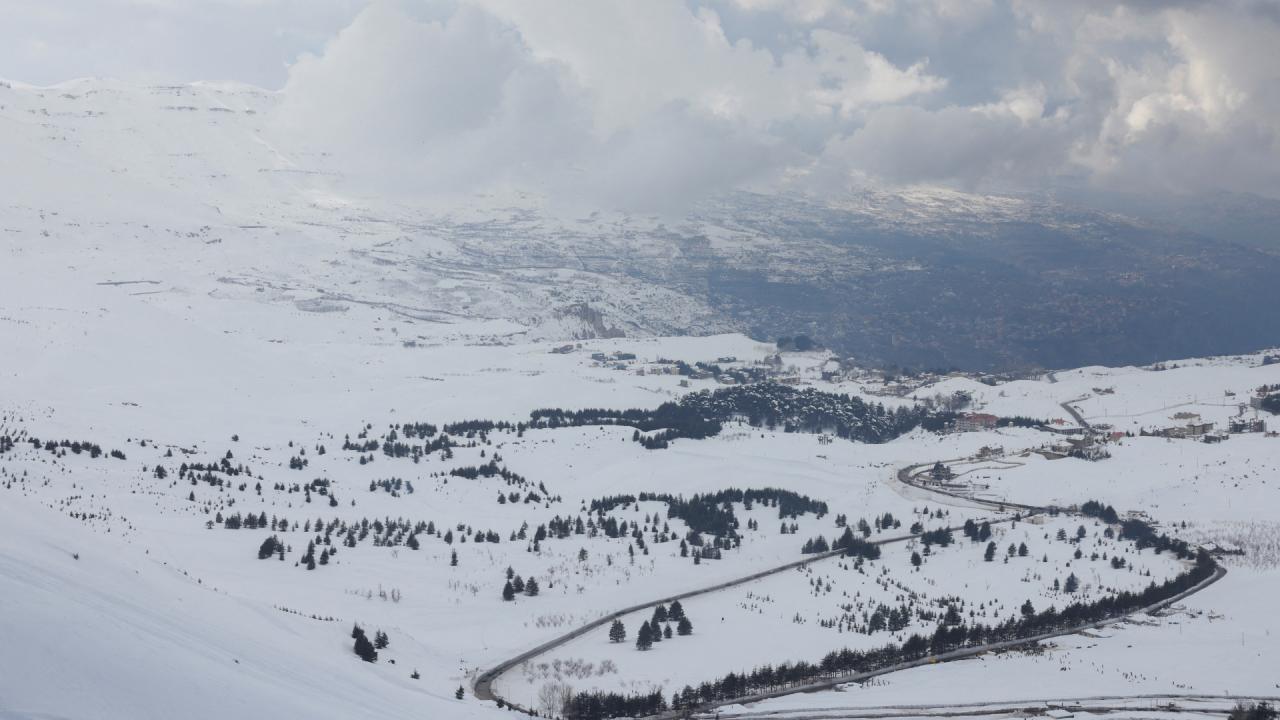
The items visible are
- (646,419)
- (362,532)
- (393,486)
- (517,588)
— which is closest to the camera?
(517,588)

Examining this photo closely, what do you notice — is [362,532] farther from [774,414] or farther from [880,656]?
[774,414]

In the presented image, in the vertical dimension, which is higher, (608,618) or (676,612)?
(676,612)

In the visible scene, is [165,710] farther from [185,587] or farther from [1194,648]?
[1194,648]

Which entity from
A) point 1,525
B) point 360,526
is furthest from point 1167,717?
point 360,526

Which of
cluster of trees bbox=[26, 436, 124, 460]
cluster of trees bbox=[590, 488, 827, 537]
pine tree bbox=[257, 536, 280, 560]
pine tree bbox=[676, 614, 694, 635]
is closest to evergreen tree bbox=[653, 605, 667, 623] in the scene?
pine tree bbox=[676, 614, 694, 635]

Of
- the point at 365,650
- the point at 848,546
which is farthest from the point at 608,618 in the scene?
the point at 848,546

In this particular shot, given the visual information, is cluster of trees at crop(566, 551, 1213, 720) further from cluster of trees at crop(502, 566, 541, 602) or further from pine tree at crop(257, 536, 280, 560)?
pine tree at crop(257, 536, 280, 560)
